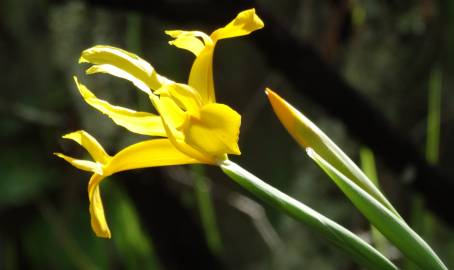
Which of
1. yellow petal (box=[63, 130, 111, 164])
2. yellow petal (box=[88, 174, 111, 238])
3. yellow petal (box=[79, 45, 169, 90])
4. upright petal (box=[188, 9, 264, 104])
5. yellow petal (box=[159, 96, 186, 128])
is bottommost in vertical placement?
yellow petal (box=[88, 174, 111, 238])

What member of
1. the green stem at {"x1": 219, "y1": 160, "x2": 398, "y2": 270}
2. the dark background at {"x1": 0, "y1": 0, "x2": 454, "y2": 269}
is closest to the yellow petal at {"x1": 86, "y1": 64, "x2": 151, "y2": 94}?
the green stem at {"x1": 219, "y1": 160, "x2": 398, "y2": 270}

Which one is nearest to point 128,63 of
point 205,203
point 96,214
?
point 96,214

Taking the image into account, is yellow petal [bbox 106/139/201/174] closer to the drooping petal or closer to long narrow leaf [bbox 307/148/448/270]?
the drooping petal

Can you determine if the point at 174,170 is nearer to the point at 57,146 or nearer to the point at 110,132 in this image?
the point at 110,132

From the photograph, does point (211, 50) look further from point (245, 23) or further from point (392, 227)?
point (392, 227)

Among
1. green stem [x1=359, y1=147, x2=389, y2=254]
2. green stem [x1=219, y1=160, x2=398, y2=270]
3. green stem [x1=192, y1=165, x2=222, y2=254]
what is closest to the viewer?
green stem [x1=219, y1=160, x2=398, y2=270]

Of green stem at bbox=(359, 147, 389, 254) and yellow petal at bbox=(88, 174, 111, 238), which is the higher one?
yellow petal at bbox=(88, 174, 111, 238)

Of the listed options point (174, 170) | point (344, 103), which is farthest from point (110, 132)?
point (344, 103)

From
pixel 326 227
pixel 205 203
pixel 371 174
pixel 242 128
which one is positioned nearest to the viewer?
pixel 326 227
